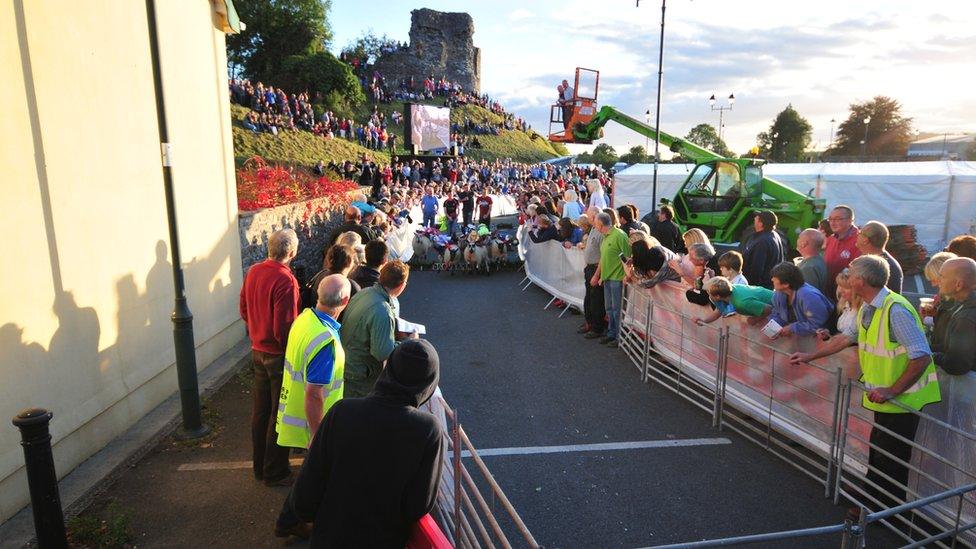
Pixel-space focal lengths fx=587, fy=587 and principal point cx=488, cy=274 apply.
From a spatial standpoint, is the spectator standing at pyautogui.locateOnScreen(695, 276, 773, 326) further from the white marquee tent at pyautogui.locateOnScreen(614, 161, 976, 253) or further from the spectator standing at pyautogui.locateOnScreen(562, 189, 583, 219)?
the white marquee tent at pyautogui.locateOnScreen(614, 161, 976, 253)

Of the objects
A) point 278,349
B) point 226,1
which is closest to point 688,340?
point 278,349

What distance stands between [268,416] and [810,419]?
4521 millimetres

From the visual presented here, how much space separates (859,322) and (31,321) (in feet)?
20.2

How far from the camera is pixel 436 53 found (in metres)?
74.7

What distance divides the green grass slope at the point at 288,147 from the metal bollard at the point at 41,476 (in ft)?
60.8

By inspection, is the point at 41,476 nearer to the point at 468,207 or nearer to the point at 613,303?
the point at 613,303

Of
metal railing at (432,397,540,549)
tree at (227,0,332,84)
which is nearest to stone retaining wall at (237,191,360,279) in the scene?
metal railing at (432,397,540,549)

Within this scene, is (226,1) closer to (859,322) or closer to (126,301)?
(126,301)

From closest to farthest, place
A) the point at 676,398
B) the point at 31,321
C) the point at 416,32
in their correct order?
1. the point at 31,321
2. the point at 676,398
3. the point at 416,32

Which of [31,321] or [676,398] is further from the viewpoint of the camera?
[676,398]

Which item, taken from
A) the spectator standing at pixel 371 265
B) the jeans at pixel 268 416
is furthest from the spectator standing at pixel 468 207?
the jeans at pixel 268 416

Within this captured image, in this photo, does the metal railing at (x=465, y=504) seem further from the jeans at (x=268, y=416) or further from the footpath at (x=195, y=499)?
the jeans at (x=268, y=416)

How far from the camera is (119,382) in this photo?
17.9 feet

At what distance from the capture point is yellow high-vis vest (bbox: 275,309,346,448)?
366 cm
